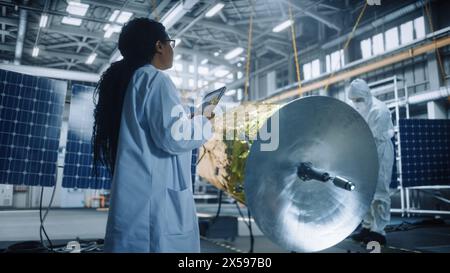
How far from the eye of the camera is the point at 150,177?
1515 millimetres

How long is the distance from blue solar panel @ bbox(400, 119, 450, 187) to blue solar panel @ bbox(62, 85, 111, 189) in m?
→ 5.34

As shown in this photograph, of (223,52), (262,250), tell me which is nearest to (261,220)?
(262,250)

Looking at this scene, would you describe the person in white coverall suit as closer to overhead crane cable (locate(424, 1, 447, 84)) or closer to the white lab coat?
the white lab coat

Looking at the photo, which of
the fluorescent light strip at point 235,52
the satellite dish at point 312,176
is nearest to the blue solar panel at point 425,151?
the satellite dish at point 312,176

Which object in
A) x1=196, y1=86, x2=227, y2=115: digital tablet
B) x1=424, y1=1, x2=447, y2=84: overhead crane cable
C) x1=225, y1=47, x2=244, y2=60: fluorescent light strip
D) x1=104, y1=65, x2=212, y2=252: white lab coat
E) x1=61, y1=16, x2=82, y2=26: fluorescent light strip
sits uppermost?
x1=225, y1=47, x2=244, y2=60: fluorescent light strip

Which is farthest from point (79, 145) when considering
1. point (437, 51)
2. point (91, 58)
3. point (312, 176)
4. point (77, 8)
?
point (91, 58)

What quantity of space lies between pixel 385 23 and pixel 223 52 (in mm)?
5787

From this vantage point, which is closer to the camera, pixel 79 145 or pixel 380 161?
pixel 79 145

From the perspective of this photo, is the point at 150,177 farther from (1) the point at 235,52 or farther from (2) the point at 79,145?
(1) the point at 235,52

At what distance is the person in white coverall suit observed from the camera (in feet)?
14.4

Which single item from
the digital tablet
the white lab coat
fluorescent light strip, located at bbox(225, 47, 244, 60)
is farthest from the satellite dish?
fluorescent light strip, located at bbox(225, 47, 244, 60)

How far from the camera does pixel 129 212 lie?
1.47m

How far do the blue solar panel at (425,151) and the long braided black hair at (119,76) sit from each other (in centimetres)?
587

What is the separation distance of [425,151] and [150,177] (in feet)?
21.2
